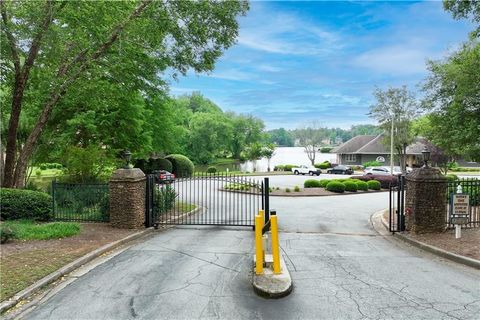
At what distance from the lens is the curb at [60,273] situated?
5980mm

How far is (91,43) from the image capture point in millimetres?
14828

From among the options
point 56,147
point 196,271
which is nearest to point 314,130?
point 56,147

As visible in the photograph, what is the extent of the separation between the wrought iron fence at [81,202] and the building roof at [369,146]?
54937mm

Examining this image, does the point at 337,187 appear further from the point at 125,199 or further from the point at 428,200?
the point at 125,199

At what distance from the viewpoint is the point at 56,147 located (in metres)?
23.7

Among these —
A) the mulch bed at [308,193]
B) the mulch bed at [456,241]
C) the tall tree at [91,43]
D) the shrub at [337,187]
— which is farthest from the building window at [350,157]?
the mulch bed at [456,241]

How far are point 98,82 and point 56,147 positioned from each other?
9269 millimetres

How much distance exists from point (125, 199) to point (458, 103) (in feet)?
62.7

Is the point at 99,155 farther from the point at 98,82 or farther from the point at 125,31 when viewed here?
the point at 125,31

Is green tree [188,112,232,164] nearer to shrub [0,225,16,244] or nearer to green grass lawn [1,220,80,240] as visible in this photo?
green grass lawn [1,220,80,240]

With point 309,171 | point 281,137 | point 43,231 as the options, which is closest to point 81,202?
point 43,231

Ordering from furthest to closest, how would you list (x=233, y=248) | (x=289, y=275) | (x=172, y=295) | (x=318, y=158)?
1. (x=318, y=158)
2. (x=233, y=248)
3. (x=289, y=275)
4. (x=172, y=295)

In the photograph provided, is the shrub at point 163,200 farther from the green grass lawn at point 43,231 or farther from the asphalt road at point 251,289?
the green grass lawn at point 43,231

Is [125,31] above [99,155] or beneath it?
above
